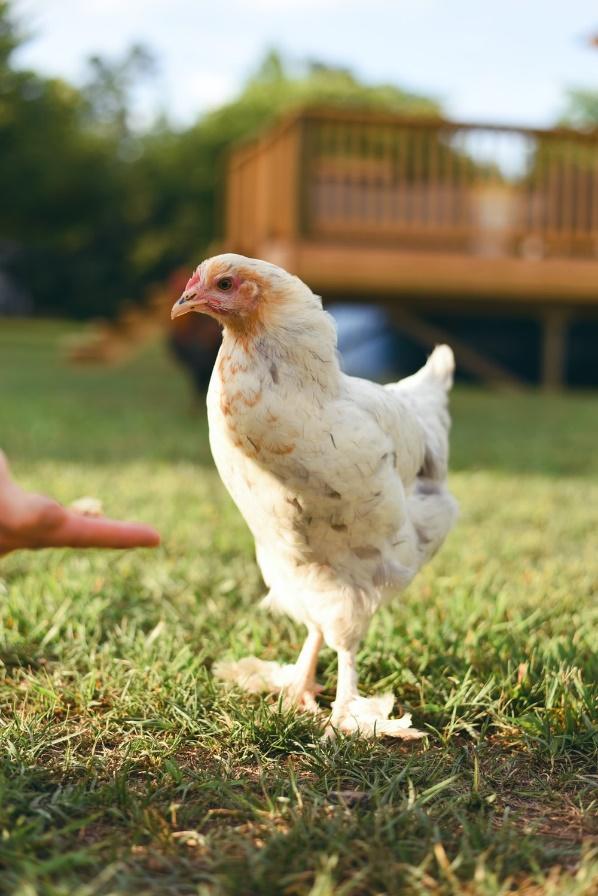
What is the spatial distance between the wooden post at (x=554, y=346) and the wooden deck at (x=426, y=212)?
0.33 meters

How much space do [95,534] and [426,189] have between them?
29.1ft

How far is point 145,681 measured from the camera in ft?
7.66

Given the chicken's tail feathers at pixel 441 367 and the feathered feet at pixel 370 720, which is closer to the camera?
the feathered feet at pixel 370 720

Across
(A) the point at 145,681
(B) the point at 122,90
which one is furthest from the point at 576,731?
(B) the point at 122,90

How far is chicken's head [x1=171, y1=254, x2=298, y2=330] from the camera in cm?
199

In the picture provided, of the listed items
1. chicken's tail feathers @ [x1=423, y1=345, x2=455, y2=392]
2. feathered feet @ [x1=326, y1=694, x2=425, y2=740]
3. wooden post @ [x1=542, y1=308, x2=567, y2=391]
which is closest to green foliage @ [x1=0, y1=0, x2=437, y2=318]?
wooden post @ [x1=542, y1=308, x2=567, y2=391]

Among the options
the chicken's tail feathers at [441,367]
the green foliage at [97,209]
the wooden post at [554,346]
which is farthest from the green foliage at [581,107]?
the chicken's tail feathers at [441,367]

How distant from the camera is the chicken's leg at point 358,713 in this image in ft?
6.98

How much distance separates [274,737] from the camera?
6.88 feet

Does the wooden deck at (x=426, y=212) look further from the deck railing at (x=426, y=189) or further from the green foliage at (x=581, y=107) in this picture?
the green foliage at (x=581, y=107)

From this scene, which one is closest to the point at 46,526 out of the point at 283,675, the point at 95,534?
the point at 95,534

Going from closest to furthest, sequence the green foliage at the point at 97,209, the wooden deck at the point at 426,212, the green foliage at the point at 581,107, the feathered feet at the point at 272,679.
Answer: the feathered feet at the point at 272,679, the wooden deck at the point at 426,212, the green foliage at the point at 97,209, the green foliage at the point at 581,107

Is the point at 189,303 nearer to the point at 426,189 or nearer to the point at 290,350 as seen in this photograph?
the point at 290,350

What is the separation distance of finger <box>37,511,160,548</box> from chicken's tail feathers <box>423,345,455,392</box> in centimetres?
143
